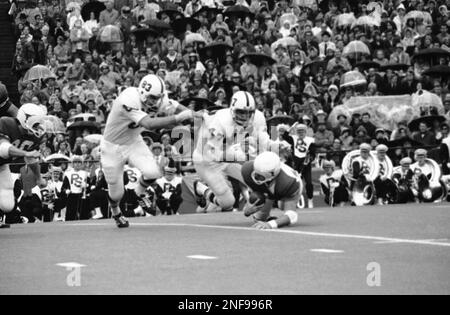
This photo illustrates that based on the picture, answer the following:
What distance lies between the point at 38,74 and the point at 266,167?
13.3 metres

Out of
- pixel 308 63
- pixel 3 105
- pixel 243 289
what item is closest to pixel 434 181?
pixel 308 63

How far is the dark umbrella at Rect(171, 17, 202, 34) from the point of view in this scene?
2830 cm

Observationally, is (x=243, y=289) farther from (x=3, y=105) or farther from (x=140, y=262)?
(x=3, y=105)

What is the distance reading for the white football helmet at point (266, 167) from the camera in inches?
542

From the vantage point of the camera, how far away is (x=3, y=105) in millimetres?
15008

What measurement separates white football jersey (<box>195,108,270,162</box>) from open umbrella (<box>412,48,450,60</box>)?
1106 cm

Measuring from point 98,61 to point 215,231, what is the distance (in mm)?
13290

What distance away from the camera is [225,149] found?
647 inches

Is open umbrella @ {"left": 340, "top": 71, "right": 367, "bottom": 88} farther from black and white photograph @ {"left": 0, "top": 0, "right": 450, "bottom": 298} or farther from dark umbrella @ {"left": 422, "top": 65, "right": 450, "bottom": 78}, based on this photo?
dark umbrella @ {"left": 422, "top": 65, "right": 450, "bottom": 78}

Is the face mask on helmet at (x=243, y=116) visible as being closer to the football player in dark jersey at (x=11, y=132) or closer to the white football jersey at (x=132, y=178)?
the football player in dark jersey at (x=11, y=132)

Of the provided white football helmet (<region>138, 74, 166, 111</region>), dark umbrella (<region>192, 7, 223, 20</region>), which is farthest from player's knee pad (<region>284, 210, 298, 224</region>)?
dark umbrella (<region>192, 7, 223, 20</region>)

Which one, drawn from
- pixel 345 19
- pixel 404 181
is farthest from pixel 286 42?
pixel 404 181

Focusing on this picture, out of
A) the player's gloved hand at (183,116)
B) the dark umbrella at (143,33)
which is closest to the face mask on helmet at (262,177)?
the player's gloved hand at (183,116)

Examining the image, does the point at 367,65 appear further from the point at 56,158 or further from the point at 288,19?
the point at 56,158
